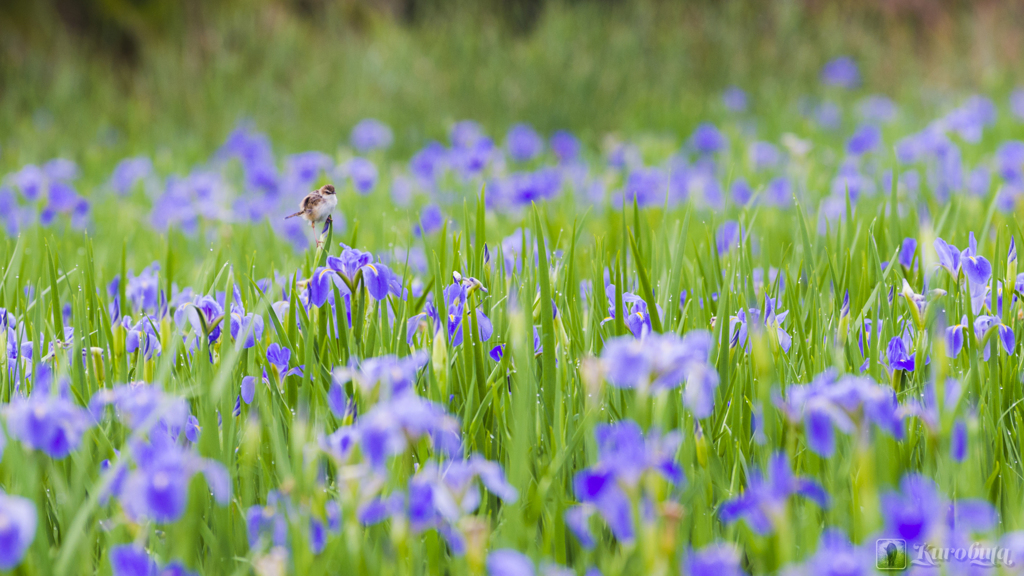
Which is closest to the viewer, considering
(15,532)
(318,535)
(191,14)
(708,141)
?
(15,532)

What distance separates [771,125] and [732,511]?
6007 millimetres

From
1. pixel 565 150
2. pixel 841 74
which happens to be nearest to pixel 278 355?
pixel 565 150

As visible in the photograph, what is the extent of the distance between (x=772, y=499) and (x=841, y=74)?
27.2 feet

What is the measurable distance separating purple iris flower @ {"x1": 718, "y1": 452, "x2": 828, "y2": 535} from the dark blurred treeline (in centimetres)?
783

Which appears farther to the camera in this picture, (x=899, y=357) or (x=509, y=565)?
(x=899, y=357)

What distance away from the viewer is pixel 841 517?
1.08 metres

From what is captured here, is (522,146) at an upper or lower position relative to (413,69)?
lower

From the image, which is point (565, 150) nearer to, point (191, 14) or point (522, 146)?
point (522, 146)

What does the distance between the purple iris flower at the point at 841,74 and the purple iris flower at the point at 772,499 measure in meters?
7.91

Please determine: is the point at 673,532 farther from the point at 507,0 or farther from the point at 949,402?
the point at 507,0

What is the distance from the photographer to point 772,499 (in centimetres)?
88

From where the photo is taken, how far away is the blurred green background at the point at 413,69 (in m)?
6.74

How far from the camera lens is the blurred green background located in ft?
22.1

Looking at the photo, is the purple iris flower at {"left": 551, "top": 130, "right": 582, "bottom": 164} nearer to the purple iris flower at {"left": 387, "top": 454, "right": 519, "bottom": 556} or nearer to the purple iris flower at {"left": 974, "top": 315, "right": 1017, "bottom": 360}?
the purple iris flower at {"left": 974, "top": 315, "right": 1017, "bottom": 360}
